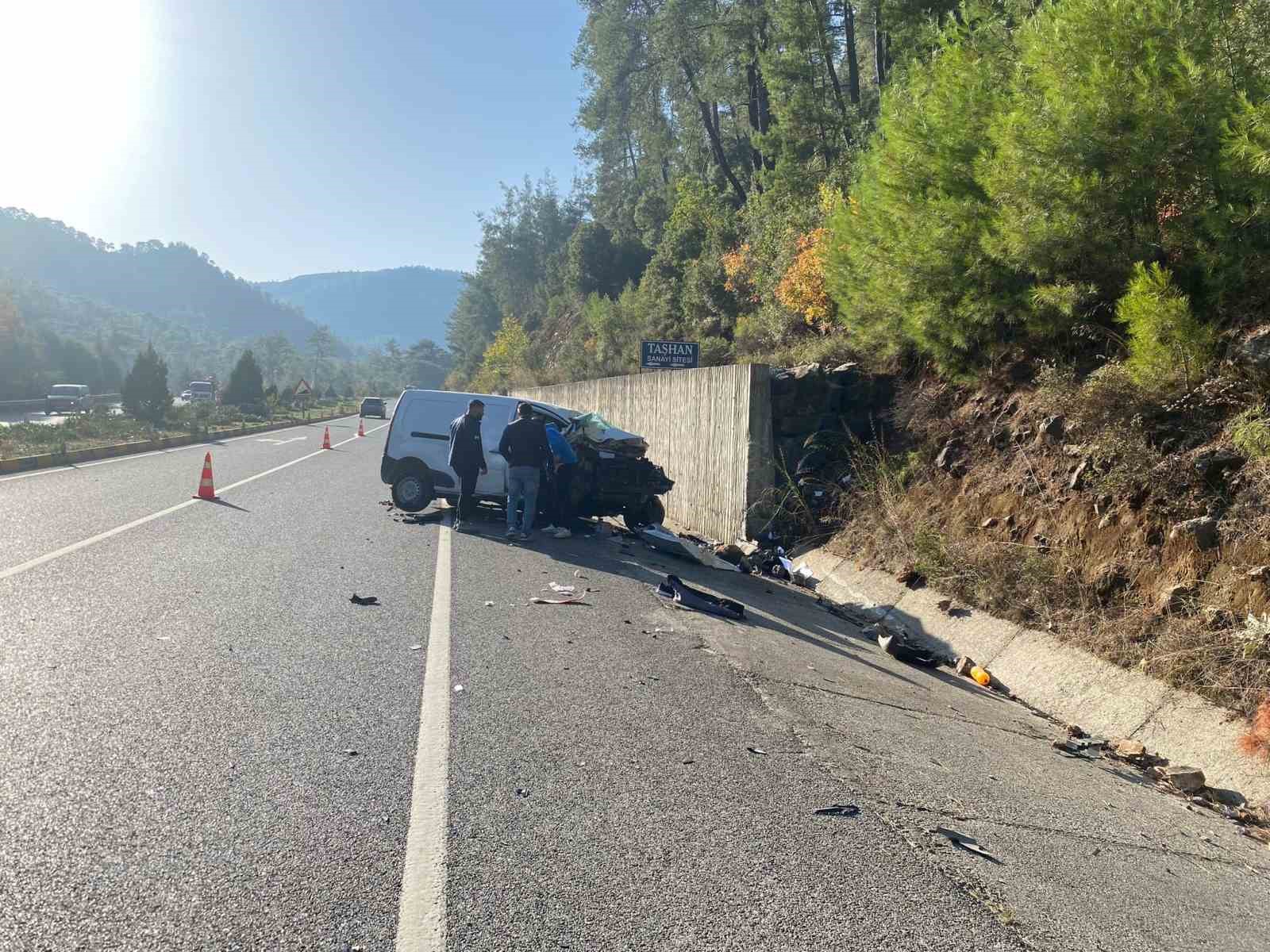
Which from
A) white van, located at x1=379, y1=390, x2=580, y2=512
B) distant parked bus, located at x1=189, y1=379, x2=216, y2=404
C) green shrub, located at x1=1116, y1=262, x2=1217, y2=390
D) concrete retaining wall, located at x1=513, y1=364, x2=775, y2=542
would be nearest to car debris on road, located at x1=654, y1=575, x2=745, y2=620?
green shrub, located at x1=1116, y1=262, x2=1217, y2=390

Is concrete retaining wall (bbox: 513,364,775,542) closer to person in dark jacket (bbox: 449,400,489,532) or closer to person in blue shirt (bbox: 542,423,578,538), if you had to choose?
person in blue shirt (bbox: 542,423,578,538)

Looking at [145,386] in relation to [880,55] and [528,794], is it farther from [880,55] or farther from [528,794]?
[528,794]

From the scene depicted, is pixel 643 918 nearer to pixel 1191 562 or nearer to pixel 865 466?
pixel 1191 562

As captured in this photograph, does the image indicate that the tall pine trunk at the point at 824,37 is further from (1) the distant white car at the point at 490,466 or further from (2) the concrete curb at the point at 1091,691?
(2) the concrete curb at the point at 1091,691

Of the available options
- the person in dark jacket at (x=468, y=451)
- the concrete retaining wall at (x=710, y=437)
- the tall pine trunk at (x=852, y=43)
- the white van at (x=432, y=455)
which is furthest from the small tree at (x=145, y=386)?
the person in dark jacket at (x=468, y=451)

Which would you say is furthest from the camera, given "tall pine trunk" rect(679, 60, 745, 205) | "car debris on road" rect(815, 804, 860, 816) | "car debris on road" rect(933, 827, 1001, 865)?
"tall pine trunk" rect(679, 60, 745, 205)

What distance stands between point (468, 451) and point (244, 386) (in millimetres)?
62402

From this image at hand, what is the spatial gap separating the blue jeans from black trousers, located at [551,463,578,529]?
0.97 metres

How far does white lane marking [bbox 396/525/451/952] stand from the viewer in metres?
3.08

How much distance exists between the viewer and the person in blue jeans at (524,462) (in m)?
12.7

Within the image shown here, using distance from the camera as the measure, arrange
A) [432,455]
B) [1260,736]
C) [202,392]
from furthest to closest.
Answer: [202,392] < [432,455] < [1260,736]

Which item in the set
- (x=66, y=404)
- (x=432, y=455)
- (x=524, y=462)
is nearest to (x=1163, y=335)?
(x=524, y=462)

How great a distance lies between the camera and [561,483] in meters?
14.0

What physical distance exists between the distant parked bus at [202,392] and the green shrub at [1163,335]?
218 feet
